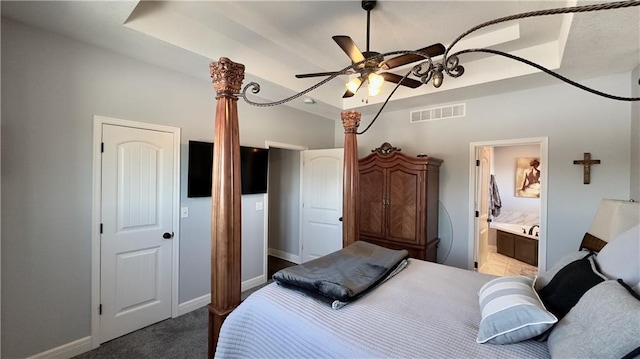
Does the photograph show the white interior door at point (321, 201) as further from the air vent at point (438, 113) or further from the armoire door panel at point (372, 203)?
the air vent at point (438, 113)

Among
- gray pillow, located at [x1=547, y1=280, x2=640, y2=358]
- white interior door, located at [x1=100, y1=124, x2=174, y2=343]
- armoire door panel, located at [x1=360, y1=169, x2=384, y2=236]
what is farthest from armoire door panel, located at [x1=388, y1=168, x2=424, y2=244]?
white interior door, located at [x1=100, y1=124, x2=174, y2=343]

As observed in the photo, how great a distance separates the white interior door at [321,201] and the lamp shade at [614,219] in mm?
2728

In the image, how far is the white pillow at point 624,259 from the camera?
3.91 ft

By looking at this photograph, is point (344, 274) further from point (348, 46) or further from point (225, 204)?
point (348, 46)

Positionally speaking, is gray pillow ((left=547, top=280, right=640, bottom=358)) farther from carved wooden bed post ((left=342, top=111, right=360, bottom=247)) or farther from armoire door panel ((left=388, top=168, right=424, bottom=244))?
armoire door panel ((left=388, top=168, right=424, bottom=244))

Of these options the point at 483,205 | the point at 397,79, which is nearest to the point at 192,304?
the point at 397,79

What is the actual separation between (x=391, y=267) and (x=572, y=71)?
2751 mm

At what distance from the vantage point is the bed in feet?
3.35

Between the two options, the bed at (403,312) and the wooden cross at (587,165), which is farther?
the wooden cross at (587,165)

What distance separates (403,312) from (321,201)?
2908mm

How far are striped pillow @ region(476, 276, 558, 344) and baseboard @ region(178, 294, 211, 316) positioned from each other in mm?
2896

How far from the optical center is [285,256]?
4969 millimetres

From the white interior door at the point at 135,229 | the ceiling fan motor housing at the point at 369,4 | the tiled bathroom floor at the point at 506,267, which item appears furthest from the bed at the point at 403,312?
the tiled bathroom floor at the point at 506,267

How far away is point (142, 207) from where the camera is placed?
2.68 m
